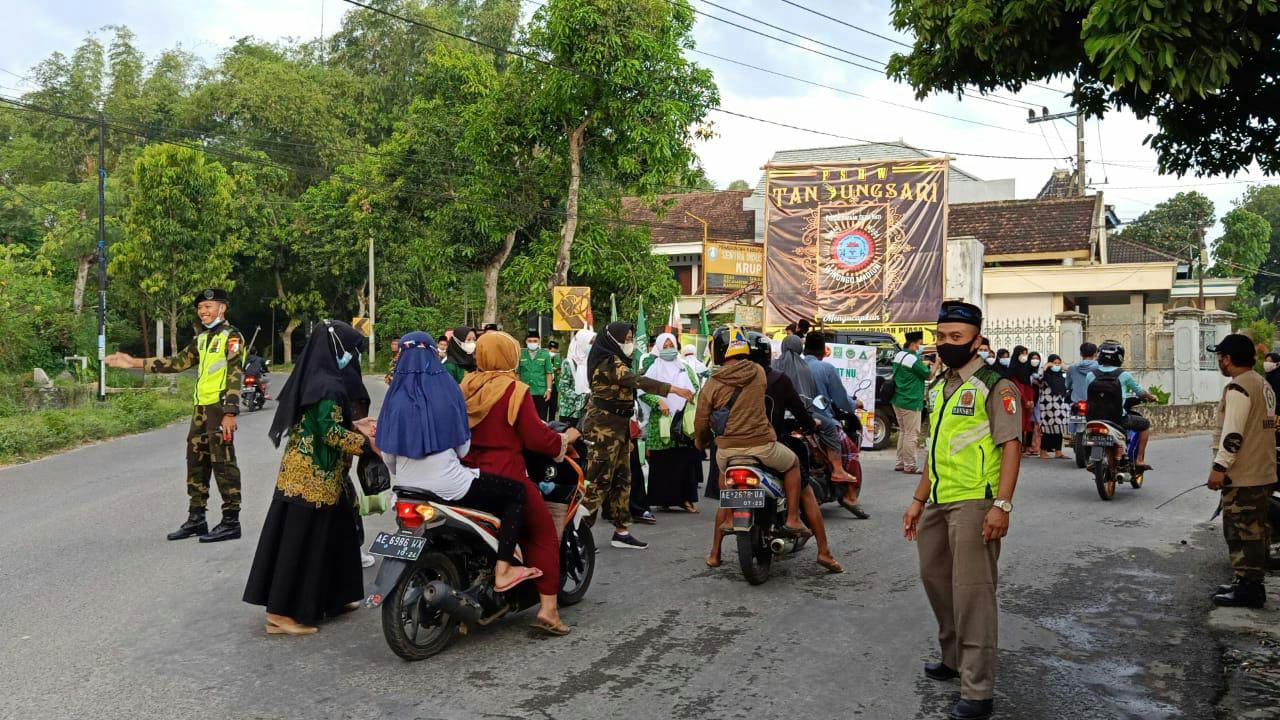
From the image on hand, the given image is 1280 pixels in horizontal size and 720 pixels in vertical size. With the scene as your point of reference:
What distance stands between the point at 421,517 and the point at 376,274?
4710cm

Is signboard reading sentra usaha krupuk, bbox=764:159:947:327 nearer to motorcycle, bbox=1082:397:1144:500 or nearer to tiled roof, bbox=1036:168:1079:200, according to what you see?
motorcycle, bbox=1082:397:1144:500

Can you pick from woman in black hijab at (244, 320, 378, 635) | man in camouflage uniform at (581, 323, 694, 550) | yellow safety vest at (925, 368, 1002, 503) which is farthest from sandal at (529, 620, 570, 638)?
man in camouflage uniform at (581, 323, 694, 550)

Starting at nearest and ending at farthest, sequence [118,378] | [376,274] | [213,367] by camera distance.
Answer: [213,367] < [118,378] < [376,274]

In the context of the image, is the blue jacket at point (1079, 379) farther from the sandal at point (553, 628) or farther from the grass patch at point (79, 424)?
the grass patch at point (79, 424)

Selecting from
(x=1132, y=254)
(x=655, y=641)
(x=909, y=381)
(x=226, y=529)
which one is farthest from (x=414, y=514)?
(x=1132, y=254)

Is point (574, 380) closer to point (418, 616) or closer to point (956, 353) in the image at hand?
point (418, 616)

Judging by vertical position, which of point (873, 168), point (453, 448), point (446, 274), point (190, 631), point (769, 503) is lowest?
point (190, 631)

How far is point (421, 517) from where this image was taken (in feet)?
17.6

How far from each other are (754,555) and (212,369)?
15.1ft

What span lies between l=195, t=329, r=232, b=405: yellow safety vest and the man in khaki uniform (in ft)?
18.8

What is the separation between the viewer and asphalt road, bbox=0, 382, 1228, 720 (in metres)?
4.84

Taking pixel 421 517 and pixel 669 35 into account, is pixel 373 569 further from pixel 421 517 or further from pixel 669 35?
pixel 669 35

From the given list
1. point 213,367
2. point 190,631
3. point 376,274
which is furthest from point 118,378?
point 190,631

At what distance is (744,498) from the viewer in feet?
23.1
